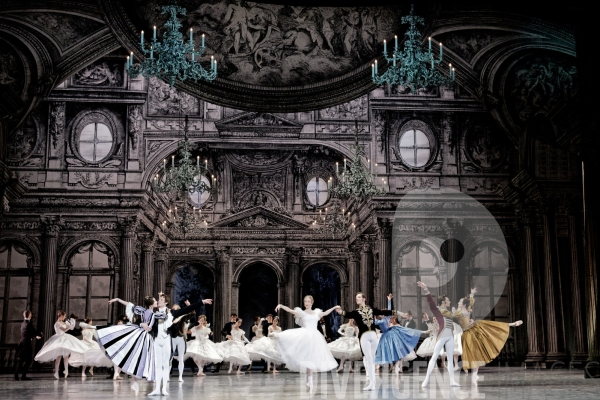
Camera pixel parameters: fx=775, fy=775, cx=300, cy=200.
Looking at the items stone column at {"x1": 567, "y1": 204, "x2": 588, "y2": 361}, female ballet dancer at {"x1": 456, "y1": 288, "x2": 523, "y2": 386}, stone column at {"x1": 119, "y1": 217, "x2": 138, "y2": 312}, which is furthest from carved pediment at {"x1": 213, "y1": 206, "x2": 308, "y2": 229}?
female ballet dancer at {"x1": 456, "y1": 288, "x2": 523, "y2": 386}

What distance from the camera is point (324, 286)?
114 feet

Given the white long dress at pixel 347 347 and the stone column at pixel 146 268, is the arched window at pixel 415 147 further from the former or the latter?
the stone column at pixel 146 268

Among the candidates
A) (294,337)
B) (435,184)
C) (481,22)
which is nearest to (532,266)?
(435,184)

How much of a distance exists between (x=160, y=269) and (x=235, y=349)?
1061 cm

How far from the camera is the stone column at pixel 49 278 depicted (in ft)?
78.8

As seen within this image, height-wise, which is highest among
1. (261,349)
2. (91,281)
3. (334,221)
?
(334,221)

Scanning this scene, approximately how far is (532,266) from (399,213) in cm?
553

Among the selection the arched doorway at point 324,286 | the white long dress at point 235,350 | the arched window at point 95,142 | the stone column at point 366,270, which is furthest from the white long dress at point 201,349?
the arched doorway at point 324,286

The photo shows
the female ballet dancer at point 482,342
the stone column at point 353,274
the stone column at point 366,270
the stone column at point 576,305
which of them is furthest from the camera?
the stone column at point 353,274

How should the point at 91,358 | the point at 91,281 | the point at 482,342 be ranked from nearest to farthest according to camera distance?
1. the point at 482,342
2. the point at 91,358
3. the point at 91,281

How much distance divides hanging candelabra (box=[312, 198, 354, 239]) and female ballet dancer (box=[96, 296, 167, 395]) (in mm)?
14203

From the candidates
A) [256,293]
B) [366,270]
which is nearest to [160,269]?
[256,293]

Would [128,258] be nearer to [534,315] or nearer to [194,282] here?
[194,282]

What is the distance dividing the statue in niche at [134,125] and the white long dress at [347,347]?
9061 millimetres
